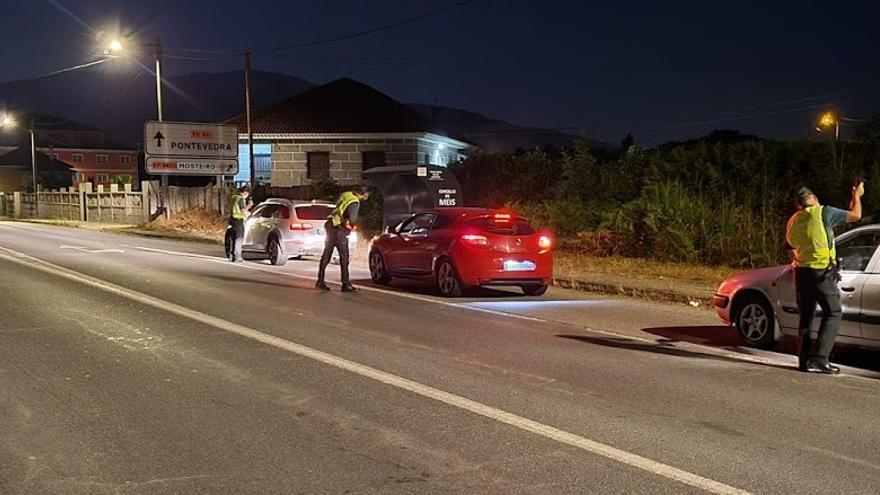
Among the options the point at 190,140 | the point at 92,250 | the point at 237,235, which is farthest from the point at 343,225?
the point at 190,140

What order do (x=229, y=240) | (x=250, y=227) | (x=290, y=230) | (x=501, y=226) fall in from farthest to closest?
(x=229, y=240) → (x=250, y=227) → (x=290, y=230) → (x=501, y=226)

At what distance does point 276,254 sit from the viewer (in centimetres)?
1870

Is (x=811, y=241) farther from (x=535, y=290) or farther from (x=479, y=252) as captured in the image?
(x=535, y=290)

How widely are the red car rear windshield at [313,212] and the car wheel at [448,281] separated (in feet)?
19.9

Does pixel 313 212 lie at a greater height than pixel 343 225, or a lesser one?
greater

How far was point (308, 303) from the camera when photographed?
40.3ft

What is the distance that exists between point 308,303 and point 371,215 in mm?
14104

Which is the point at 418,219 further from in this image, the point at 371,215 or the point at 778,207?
the point at 371,215

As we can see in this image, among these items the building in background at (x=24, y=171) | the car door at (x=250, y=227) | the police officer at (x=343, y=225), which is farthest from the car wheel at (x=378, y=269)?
the building in background at (x=24, y=171)

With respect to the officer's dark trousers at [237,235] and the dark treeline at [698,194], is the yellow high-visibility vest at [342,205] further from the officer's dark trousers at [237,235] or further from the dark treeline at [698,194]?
the dark treeline at [698,194]

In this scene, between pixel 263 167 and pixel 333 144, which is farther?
pixel 263 167

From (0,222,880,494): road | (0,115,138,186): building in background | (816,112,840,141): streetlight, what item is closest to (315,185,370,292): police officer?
(0,222,880,494): road

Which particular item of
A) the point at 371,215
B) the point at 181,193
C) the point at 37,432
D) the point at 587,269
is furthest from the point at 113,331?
the point at 181,193

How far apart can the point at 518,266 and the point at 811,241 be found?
5785 mm
